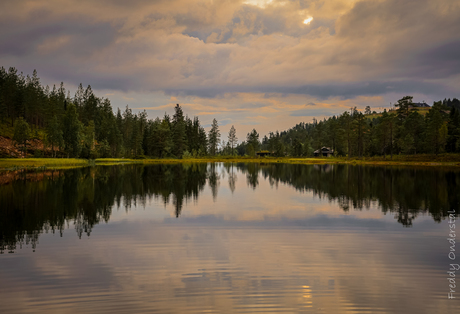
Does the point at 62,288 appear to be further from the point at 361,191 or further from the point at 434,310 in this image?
the point at 361,191

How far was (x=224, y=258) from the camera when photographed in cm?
1335

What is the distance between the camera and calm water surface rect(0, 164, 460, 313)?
9562 mm

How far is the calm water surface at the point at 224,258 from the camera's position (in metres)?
9.56

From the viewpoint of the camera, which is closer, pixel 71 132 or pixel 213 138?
pixel 71 132

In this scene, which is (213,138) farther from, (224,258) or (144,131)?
(224,258)

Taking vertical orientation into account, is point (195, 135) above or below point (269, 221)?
above

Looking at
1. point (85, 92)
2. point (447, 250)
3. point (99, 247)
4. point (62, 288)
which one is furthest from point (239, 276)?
point (85, 92)

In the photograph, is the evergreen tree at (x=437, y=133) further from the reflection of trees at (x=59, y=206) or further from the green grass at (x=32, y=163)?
the green grass at (x=32, y=163)

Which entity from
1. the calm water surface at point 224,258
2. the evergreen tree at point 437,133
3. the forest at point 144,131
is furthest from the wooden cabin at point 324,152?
the calm water surface at point 224,258

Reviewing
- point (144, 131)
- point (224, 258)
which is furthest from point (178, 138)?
point (224, 258)

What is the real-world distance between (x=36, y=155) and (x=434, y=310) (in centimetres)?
11743

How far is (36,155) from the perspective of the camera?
101688 millimetres

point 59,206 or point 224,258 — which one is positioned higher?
point 59,206

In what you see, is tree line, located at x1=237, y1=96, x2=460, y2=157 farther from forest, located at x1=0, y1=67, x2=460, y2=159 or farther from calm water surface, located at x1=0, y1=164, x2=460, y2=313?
calm water surface, located at x1=0, y1=164, x2=460, y2=313
